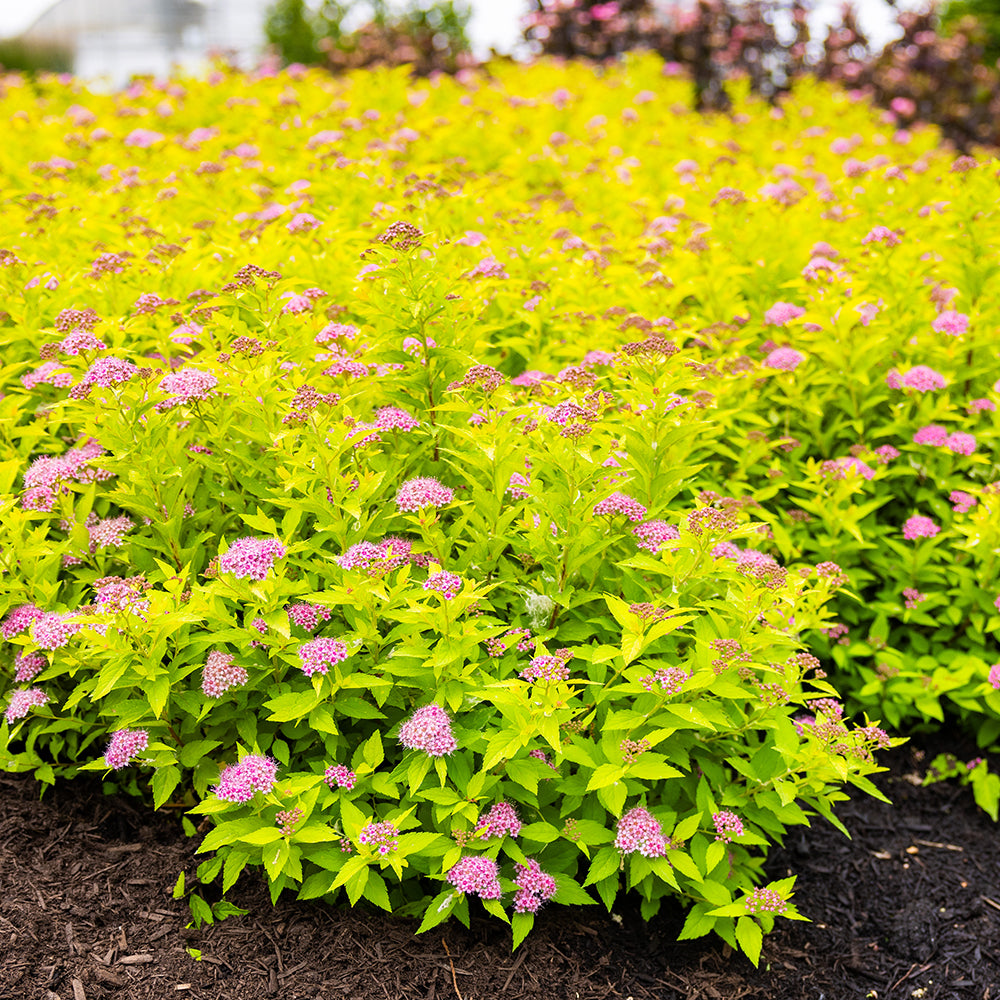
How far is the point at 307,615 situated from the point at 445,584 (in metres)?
0.41

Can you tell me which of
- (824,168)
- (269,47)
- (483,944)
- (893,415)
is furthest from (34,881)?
(269,47)

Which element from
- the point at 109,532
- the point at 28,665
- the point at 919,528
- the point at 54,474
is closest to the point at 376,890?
the point at 28,665

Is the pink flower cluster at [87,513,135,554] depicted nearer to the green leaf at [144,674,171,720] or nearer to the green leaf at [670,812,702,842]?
the green leaf at [144,674,171,720]

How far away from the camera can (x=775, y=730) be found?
2.60m

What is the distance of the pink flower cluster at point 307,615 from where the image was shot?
2434 mm

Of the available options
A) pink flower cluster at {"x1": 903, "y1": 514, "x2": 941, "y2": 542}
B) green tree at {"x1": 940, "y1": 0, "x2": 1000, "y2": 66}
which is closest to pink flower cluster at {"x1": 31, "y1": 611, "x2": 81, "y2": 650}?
pink flower cluster at {"x1": 903, "y1": 514, "x2": 941, "y2": 542}

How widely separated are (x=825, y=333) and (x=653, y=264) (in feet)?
2.72

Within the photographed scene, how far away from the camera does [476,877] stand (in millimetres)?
2309

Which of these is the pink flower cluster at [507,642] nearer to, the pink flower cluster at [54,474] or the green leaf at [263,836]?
the green leaf at [263,836]

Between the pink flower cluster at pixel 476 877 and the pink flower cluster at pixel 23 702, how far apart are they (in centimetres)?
132

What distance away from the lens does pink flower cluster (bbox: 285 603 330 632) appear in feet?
7.98

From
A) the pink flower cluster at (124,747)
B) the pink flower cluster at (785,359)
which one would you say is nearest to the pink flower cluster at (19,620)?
the pink flower cluster at (124,747)

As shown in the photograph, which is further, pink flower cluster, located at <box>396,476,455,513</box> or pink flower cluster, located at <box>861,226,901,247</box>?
pink flower cluster, located at <box>861,226,901,247</box>

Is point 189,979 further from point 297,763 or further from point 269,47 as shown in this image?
point 269,47
